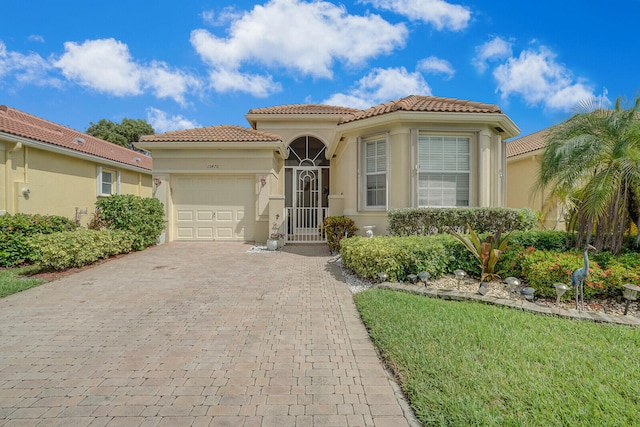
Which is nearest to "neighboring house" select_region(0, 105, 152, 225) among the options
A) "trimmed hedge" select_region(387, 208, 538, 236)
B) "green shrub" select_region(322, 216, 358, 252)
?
"green shrub" select_region(322, 216, 358, 252)

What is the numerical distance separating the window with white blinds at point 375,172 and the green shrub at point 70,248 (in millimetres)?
8090

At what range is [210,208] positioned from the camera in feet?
39.5

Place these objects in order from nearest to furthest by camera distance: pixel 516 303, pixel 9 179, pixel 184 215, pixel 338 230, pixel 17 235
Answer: pixel 516 303 → pixel 17 235 → pixel 338 230 → pixel 9 179 → pixel 184 215

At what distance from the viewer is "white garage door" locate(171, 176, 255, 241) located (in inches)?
473

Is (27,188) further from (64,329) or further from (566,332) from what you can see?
(566,332)

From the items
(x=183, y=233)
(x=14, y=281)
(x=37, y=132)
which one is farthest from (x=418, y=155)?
(x=37, y=132)

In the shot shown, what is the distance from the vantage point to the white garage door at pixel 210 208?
12008 mm

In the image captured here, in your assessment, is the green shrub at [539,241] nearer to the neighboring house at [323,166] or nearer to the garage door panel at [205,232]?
the neighboring house at [323,166]

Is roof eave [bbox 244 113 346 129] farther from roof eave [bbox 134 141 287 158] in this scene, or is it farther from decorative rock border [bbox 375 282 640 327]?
decorative rock border [bbox 375 282 640 327]

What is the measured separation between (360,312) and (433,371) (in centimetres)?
184

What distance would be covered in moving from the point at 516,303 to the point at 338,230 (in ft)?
18.4

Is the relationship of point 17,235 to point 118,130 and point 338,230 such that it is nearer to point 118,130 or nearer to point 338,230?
point 338,230

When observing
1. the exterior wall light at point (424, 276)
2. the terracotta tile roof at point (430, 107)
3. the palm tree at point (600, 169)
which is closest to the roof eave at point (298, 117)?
the terracotta tile roof at point (430, 107)

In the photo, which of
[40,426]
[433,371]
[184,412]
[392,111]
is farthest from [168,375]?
[392,111]
